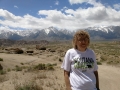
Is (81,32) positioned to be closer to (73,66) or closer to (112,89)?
(73,66)

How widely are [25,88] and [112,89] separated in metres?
5.00

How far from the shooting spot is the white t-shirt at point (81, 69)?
11.5ft

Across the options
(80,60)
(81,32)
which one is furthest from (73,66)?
(81,32)

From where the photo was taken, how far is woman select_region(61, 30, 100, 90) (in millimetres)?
3527

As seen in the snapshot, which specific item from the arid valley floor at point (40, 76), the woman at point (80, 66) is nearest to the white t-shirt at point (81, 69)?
the woman at point (80, 66)

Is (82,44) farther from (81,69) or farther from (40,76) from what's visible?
(40,76)

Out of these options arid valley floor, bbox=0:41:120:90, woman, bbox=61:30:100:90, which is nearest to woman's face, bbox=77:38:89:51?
woman, bbox=61:30:100:90

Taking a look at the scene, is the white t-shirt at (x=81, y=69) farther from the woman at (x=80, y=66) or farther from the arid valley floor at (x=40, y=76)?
the arid valley floor at (x=40, y=76)

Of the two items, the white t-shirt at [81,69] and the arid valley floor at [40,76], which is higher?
the white t-shirt at [81,69]

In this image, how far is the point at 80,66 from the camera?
3.55 m

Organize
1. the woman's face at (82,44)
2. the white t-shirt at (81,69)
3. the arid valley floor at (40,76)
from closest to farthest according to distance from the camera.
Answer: the white t-shirt at (81,69) → the woman's face at (82,44) → the arid valley floor at (40,76)

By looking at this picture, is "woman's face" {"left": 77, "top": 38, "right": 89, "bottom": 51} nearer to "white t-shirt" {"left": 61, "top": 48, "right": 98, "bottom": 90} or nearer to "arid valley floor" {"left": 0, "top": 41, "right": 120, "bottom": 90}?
"white t-shirt" {"left": 61, "top": 48, "right": 98, "bottom": 90}

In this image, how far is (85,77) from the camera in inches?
139

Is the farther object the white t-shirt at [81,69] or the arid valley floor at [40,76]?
the arid valley floor at [40,76]
